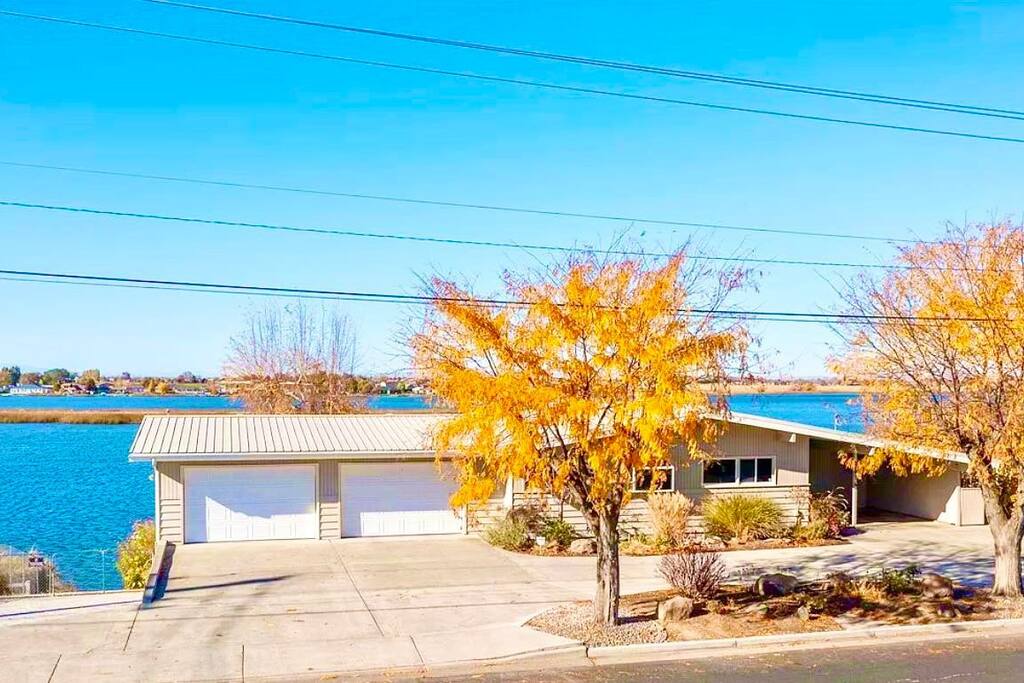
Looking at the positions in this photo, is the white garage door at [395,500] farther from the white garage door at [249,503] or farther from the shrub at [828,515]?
the shrub at [828,515]

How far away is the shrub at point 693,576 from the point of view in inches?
677

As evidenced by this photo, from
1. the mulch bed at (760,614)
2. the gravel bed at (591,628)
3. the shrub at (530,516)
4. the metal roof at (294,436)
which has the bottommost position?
the mulch bed at (760,614)

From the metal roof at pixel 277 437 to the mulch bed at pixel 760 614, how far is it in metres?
7.31

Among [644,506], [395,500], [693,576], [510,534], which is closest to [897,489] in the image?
[644,506]

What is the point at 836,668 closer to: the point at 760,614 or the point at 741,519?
the point at 760,614

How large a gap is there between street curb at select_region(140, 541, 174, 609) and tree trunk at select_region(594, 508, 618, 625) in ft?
24.9

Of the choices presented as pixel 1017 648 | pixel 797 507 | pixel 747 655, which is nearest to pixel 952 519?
pixel 797 507

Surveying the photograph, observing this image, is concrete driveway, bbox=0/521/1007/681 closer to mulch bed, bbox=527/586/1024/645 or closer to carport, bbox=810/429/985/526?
mulch bed, bbox=527/586/1024/645

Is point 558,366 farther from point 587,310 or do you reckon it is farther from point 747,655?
point 747,655

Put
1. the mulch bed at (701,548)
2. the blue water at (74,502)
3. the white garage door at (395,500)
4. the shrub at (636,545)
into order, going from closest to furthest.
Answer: the mulch bed at (701,548)
the shrub at (636,545)
the white garage door at (395,500)
the blue water at (74,502)

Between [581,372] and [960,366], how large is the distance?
7.46m

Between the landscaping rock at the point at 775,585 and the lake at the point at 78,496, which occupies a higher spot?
the landscaping rock at the point at 775,585

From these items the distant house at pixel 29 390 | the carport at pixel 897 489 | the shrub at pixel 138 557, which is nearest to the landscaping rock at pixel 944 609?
the carport at pixel 897 489

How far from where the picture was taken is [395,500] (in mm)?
24312
